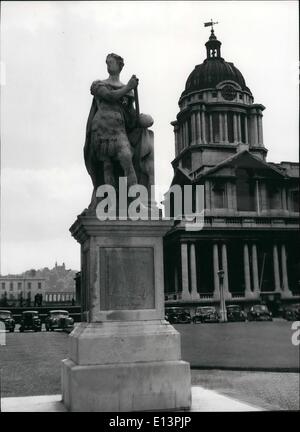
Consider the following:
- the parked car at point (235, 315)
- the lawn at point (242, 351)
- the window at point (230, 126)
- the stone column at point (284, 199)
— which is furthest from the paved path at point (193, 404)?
the stone column at point (284, 199)

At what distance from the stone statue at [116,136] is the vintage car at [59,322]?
79.9 feet

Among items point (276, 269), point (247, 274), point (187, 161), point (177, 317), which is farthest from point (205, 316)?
point (187, 161)

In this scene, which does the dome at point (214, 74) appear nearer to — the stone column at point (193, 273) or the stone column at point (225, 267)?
the stone column at point (225, 267)

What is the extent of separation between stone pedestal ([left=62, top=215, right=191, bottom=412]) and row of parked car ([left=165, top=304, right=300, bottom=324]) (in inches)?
1124

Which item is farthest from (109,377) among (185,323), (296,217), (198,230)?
(296,217)

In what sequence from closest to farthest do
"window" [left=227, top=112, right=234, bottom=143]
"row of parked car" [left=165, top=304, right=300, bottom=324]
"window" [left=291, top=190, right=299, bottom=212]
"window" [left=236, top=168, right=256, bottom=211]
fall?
"row of parked car" [left=165, top=304, right=300, bottom=324] → "window" [left=227, top=112, right=234, bottom=143] → "window" [left=236, top=168, right=256, bottom=211] → "window" [left=291, top=190, right=299, bottom=212]

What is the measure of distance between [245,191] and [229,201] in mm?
3302

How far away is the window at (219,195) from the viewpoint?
58062mm

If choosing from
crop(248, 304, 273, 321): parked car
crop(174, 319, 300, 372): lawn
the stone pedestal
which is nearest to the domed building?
crop(248, 304, 273, 321): parked car

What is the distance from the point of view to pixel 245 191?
60812mm

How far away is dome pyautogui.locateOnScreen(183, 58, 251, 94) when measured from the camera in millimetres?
58406

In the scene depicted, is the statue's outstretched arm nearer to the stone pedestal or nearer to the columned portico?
the stone pedestal

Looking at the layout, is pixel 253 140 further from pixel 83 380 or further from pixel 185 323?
pixel 83 380

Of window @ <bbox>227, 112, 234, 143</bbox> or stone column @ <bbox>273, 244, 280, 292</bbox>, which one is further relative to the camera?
window @ <bbox>227, 112, 234, 143</bbox>
